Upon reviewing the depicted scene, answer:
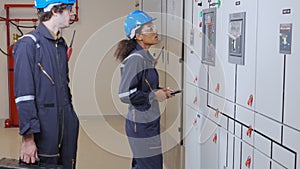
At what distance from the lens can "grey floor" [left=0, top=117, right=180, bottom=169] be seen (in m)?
4.41

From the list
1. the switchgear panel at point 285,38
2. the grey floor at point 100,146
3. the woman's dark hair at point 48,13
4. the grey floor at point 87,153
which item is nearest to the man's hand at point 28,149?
the woman's dark hair at point 48,13

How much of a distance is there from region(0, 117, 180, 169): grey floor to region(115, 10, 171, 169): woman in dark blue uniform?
0.88 m

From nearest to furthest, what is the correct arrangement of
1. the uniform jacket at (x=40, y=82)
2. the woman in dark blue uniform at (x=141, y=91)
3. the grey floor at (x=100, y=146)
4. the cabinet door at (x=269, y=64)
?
the cabinet door at (x=269, y=64), the uniform jacket at (x=40, y=82), the woman in dark blue uniform at (x=141, y=91), the grey floor at (x=100, y=146)

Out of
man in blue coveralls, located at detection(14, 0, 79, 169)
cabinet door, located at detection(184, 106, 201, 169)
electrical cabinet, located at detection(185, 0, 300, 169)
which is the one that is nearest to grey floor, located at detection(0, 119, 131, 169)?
cabinet door, located at detection(184, 106, 201, 169)

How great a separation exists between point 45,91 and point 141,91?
28.2 inches

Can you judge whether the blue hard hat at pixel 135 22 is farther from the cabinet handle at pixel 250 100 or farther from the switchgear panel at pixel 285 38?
the switchgear panel at pixel 285 38

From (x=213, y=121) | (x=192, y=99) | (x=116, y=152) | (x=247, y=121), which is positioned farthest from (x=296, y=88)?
(x=116, y=152)

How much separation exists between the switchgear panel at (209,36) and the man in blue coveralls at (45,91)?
2.97 feet

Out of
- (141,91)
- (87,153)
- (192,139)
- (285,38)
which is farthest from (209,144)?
(87,153)

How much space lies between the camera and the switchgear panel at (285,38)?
1784 mm

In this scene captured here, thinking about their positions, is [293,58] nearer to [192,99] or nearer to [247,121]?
[247,121]

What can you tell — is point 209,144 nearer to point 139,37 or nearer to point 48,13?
point 139,37

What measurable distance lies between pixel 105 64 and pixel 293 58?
5058 millimetres

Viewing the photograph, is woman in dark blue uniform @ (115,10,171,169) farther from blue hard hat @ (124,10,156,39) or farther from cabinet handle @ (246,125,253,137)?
cabinet handle @ (246,125,253,137)
